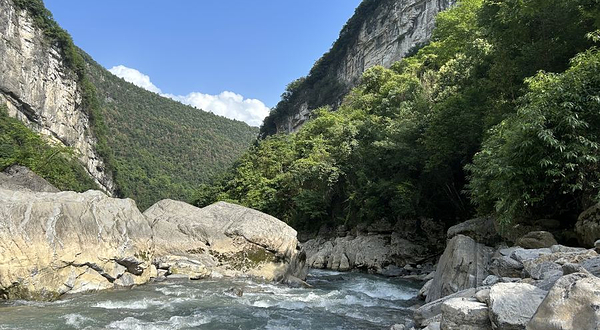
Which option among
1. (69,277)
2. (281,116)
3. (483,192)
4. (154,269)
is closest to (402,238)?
(483,192)

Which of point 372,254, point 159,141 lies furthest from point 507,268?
point 159,141

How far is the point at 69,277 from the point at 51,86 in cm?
6264

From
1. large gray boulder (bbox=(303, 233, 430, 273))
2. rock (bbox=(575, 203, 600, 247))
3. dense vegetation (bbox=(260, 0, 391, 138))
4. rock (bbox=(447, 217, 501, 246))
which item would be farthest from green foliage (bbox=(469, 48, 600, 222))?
dense vegetation (bbox=(260, 0, 391, 138))

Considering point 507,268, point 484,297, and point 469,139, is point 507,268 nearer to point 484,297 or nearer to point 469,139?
point 484,297

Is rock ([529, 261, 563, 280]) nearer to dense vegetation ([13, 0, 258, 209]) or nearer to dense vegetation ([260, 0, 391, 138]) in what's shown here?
dense vegetation ([260, 0, 391, 138])

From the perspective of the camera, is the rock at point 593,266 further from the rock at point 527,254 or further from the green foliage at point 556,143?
the green foliage at point 556,143

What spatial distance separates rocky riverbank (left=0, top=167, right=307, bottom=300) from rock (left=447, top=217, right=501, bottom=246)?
6189mm

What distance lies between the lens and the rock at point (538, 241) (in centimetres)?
952

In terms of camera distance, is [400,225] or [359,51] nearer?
[400,225]

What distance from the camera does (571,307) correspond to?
3.68 m

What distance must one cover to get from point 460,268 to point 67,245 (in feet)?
33.7

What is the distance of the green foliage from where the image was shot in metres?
9.02

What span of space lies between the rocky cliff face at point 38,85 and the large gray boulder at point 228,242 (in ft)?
147

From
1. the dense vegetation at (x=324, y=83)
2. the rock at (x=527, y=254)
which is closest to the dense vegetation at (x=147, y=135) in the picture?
the dense vegetation at (x=324, y=83)
